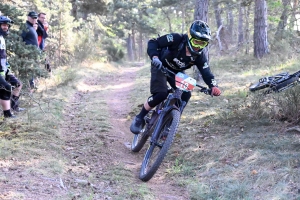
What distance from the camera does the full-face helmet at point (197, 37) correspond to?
170 inches

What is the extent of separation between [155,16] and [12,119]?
1481 inches

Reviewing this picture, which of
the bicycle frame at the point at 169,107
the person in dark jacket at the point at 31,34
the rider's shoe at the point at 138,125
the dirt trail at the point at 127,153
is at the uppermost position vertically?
the person in dark jacket at the point at 31,34

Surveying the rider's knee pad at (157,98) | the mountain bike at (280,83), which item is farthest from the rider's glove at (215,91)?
the mountain bike at (280,83)

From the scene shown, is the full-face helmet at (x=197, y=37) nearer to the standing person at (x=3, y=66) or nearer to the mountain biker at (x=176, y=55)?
the mountain biker at (x=176, y=55)

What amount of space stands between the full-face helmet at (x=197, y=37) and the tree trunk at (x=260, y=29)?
8.25 m

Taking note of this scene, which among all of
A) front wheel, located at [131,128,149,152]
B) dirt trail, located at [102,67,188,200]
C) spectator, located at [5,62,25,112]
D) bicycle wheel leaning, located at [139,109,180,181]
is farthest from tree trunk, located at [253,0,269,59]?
spectator, located at [5,62,25,112]

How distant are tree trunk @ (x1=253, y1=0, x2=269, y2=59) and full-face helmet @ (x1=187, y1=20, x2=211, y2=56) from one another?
27.1 feet

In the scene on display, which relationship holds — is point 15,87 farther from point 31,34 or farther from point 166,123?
point 166,123

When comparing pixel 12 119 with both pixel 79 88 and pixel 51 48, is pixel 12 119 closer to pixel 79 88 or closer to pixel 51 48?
pixel 79 88

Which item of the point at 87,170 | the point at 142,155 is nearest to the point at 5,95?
the point at 87,170

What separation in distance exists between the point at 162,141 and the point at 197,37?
1.54m

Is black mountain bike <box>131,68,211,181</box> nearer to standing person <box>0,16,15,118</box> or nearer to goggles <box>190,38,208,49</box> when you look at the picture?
goggles <box>190,38,208,49</box>

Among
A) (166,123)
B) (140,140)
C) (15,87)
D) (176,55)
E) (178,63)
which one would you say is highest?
(176,55)

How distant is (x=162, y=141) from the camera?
449 cm
